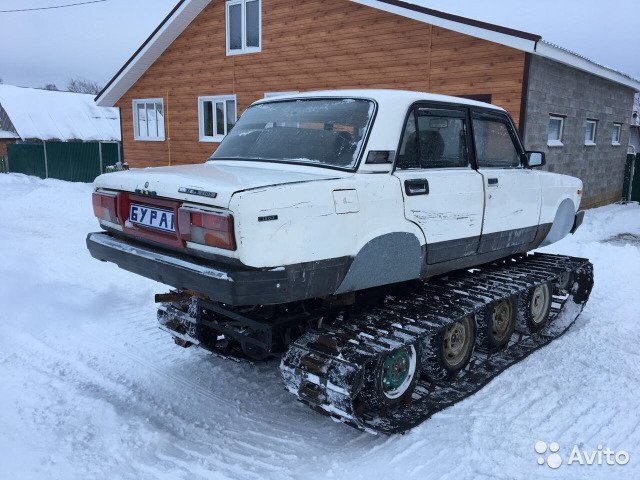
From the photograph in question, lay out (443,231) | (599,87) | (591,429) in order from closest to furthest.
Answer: (591,429) → (443,231) → (599,87)

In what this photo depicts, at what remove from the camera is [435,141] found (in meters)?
4.01

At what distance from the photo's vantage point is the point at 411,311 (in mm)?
4012

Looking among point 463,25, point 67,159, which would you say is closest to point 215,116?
point 463,25

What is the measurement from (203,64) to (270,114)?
12798 mm

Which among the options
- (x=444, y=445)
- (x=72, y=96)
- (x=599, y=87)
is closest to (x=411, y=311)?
(x=444, y=445)

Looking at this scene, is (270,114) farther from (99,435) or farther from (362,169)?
(99,435)

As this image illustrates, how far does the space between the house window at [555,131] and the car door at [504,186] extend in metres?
7.48

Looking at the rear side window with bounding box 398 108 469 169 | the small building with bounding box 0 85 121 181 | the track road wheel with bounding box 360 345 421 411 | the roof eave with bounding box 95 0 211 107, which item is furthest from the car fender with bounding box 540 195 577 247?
the small building with bounding box 0 85 121 181

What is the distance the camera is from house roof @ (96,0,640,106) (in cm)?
966

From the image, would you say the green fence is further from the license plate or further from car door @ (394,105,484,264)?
car door @ (394,105,484,264)

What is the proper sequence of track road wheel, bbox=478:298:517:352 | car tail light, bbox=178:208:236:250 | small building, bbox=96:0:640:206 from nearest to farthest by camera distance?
car tail light, bbox=178:208:236:250 → track road wheel, bbox=478:298:517:352 → small building, bbox=96:0:640:206

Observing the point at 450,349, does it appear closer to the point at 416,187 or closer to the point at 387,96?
the point at 416,187

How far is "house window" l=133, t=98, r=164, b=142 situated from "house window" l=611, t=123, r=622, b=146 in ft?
46.1

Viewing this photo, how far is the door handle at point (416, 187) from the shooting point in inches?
141
